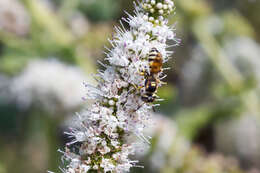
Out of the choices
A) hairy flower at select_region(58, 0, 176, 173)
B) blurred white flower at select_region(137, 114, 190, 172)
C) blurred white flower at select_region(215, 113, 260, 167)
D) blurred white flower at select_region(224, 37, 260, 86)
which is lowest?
hairy flower at select_region(58, 0, 176, 173)

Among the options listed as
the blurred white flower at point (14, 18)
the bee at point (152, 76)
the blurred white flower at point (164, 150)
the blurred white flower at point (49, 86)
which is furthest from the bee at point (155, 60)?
the blurred white flower at point (14, 18)

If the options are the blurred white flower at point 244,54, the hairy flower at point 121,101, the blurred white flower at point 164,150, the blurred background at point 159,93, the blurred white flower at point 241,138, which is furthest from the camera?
the blurred white flower at point 244,54

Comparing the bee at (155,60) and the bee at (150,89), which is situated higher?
the bee at (155,60)

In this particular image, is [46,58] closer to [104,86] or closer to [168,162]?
[168,162]

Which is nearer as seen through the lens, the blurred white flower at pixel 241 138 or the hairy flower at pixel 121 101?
the hairy flower at pixel 121 101

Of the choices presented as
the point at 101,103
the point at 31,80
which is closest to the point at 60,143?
the point at 31,80

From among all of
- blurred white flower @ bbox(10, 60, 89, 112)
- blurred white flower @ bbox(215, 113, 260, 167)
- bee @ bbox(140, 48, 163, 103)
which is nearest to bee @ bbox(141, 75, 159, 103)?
bee @ bbox(140, 48, 163, 103)

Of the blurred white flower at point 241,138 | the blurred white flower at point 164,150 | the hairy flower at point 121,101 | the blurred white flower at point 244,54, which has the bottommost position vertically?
the hairy flower at point 121,101

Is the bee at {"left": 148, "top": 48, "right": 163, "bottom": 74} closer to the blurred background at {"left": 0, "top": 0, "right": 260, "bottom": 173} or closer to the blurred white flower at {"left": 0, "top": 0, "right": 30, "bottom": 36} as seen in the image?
the blurred background at {"left": 0, "top": 0, "right": 260, "bottom": 173}

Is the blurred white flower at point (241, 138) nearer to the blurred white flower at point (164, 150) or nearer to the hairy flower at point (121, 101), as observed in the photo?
the blurred white flower at point (164, 150)
